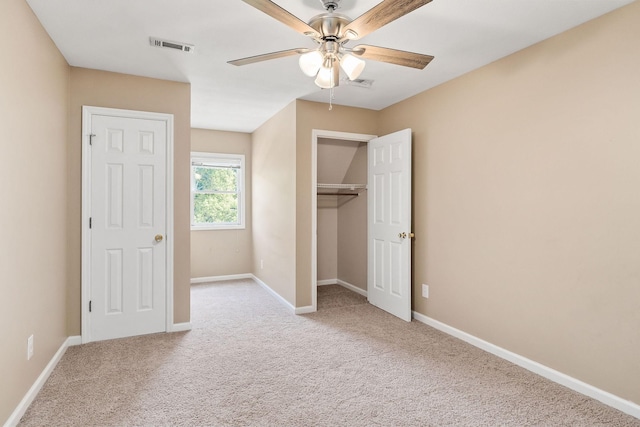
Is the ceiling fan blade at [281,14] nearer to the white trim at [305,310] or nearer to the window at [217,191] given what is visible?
the white trim at [305,310]

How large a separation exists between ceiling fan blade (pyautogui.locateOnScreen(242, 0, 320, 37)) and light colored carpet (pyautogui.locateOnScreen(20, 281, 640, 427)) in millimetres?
2197

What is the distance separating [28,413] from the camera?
2.07 m

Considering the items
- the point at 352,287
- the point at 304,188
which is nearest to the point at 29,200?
the point at 304,188

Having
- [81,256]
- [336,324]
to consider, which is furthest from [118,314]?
[336,324]

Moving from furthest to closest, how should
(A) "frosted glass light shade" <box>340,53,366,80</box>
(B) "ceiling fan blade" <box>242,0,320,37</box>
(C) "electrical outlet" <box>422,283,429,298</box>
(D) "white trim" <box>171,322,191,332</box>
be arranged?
(C) "electrical outlet" <box>422,283,429,298</box> < (D) "white trim" <box>171,322,191,332</box> < (A) "frosted glass light shade" <box>340,53,366,80</box> < (B) "ceiling fan blade" <box>242,0,320,37</box>

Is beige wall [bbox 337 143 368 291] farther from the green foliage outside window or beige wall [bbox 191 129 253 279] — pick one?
the green foliage outside window

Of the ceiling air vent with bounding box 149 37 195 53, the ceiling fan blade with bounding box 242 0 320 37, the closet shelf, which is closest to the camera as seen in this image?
the ceiling fan blade with bounding box 242 0 320 37

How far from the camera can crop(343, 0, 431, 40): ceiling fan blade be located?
5.03 feet

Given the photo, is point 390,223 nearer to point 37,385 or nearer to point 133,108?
point 133,108

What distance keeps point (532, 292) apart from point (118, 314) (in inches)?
141

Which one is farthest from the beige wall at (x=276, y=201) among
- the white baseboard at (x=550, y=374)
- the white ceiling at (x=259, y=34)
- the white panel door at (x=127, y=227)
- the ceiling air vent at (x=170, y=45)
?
the white baseboard at (x=550, y=374)

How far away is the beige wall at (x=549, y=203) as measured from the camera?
7.04 feet

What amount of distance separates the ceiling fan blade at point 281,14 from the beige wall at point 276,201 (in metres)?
2.20

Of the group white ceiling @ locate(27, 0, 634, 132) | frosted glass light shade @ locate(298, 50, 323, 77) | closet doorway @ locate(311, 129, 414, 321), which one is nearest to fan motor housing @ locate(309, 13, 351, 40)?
frosted glass light shade @ locate(298, 50, 323, 77)
